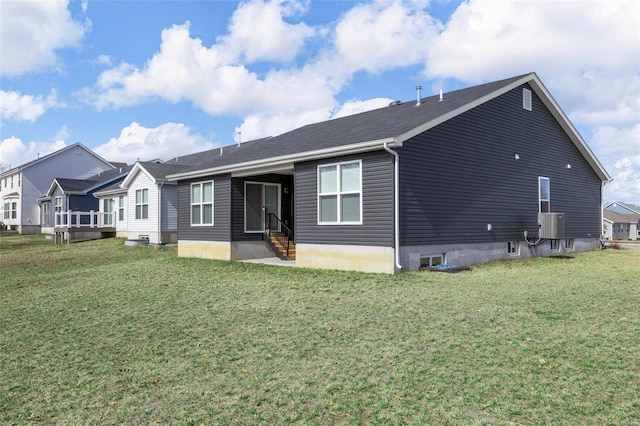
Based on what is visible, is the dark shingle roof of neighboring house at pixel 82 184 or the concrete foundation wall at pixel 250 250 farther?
the dark shingle roof of neighboring house at pixel 82 184

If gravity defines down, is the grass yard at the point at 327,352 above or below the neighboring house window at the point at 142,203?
below

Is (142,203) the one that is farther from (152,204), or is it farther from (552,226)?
(552,226)

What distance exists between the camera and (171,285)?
11.0 meters

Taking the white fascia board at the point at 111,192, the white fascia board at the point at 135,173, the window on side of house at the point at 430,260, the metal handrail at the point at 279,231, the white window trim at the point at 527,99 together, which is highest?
the white window trim at the point at 527,99

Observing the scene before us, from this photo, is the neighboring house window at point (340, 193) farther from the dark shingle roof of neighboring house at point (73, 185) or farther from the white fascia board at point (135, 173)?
the dark shingle roof of neighboring house at point (73, 185)

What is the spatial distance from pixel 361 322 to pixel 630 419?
371 cm

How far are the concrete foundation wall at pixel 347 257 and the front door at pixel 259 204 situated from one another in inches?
139

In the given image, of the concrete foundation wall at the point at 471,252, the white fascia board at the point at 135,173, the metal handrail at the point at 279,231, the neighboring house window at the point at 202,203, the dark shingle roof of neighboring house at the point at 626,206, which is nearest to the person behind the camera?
the concrete foundation wall at the point at 471,252

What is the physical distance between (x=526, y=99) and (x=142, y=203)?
19010mm

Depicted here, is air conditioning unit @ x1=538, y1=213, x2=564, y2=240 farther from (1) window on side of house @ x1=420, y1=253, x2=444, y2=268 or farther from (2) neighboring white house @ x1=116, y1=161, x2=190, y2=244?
(2) neighboring white house @ x1=116, y1=161, x2=190, y2=244

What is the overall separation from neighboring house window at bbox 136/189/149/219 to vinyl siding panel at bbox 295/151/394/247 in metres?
14.5

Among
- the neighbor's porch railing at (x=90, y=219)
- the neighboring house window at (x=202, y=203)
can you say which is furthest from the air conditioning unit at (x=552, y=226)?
the neighbor's porch railing at (x=90, y=219)

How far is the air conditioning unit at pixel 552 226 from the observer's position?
15.7 metres

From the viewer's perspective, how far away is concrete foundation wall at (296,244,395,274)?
11727mm
